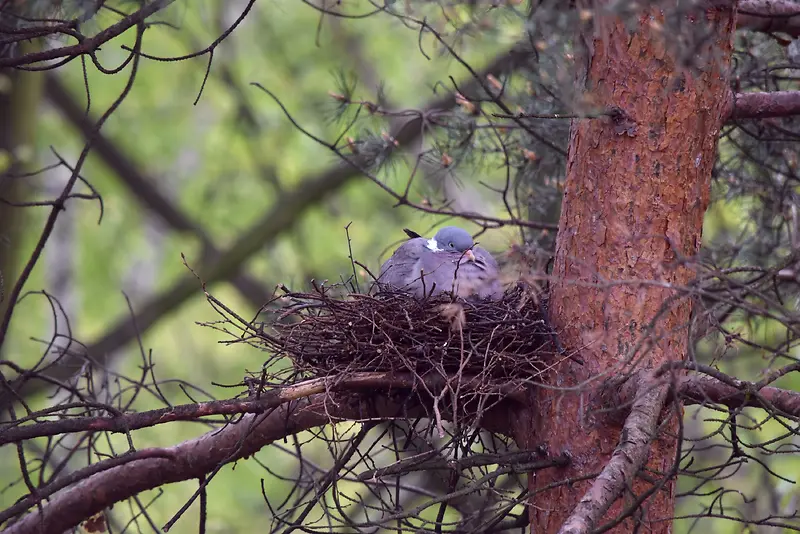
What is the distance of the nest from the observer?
300cm

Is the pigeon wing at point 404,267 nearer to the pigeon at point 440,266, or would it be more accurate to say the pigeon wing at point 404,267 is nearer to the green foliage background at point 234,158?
the pigeon at point 440,266

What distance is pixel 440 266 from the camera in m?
3.86

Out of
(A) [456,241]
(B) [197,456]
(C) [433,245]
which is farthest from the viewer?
(C) [433,245]

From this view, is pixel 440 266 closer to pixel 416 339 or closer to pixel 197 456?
pixel 416 339

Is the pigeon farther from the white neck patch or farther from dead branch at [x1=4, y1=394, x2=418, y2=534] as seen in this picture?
dead branch at [x1=4, y1=394, x2=418, y2=534]

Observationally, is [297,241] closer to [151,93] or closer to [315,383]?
[151,93]

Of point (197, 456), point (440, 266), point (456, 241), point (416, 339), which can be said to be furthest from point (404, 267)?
point (197, 456)

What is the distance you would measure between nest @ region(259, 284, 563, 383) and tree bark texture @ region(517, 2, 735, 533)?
166 mm

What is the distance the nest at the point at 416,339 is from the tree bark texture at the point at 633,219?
0.54 feet

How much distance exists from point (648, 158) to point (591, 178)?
0.65 feet

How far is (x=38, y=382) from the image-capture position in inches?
270

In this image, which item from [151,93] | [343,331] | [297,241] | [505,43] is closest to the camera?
[343,331]

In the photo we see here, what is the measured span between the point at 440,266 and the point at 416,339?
807 mm

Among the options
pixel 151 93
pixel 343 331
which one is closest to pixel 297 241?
pixel 151 93
